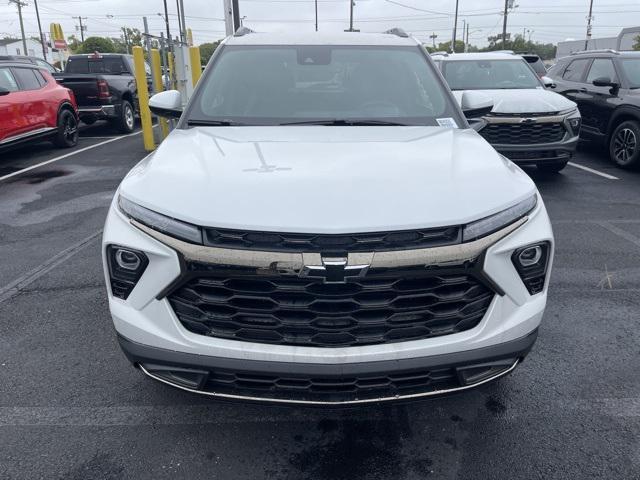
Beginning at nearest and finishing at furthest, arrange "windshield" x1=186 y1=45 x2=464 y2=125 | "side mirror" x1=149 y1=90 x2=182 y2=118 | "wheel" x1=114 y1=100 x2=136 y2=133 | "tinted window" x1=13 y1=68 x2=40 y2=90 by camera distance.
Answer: "windshield" x1=186 y1=45 x2=464 y2=125 < "side mirror" x1=149 y1=90 x2=182 y2=118 < "tinted window" x1=13 y1=68 x2=40 y2=90 < "wheel" x1=114 y1=100 x2=136 y2=133

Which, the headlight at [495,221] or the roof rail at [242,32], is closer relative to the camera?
the headlight at [495,221]

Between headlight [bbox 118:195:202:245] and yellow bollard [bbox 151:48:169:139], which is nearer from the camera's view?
headlight [bbox 118:195:202:245]

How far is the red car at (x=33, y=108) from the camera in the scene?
856 centimetres

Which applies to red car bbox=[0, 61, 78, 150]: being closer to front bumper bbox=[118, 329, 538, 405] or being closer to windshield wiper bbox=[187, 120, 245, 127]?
windshield wiper bbox=[187, 120, 245, 127]

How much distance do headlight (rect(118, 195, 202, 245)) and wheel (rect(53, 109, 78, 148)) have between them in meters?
9.37

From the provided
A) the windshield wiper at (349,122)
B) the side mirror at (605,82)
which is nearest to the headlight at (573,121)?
the side mirror at (605,82)

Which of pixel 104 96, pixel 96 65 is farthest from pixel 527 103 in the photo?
pixel 96 65

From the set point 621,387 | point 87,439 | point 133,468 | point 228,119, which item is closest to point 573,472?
point 621,387

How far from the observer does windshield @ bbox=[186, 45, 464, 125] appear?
128 inches

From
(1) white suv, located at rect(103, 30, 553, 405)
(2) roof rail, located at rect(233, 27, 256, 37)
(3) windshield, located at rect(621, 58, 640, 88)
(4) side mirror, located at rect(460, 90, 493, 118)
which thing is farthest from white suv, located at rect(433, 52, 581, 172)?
(1) white suv, located at rect(103, 30, 553, 405)

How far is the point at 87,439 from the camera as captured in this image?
245 centimetres

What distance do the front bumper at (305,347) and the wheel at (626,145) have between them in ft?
22.4

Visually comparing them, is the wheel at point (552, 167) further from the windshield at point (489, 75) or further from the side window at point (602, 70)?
the side window at point (602, 70)

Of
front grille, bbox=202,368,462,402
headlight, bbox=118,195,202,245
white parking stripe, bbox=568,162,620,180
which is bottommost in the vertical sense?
white parking stripe, bbox=568,162,620,180
